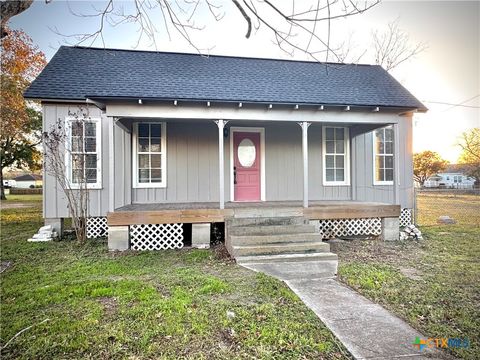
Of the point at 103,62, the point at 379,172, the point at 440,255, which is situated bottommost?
the point at 440,255

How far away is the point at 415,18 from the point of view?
23.3ft

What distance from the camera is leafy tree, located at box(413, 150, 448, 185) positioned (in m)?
33.3

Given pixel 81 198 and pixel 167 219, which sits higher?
pixel 81 198

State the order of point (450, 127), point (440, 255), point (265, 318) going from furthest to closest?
point (450, 127) < point (440, 255) < point (265, 318)

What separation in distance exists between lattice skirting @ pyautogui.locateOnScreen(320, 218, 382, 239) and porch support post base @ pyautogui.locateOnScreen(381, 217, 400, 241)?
583 millimetres

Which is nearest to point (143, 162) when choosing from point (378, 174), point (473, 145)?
point (378, 174)

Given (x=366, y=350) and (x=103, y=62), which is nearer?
(x=366, y=350)

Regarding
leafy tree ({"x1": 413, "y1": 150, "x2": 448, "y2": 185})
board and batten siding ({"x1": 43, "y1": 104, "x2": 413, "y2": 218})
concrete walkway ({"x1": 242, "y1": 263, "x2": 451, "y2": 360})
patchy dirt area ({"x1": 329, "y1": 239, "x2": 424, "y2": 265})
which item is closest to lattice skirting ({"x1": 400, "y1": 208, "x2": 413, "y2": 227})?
board and batten siding ({"x1": 43, "y1": 104, "x2": 413, "y2": 218})

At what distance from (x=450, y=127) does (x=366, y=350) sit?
21.6m

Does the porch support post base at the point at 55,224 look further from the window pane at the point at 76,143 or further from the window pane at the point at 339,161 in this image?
the window pane at the point at 339,161

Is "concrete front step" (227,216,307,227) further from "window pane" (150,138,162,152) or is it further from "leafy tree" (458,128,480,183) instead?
"leafy tree" (458,128,480,183)

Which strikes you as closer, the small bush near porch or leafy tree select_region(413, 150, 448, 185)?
the small bush near porch

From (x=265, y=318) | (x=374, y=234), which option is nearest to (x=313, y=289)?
(x=265, y=318)

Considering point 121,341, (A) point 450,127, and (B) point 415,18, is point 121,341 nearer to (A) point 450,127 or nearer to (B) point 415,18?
(B) point 415,18
